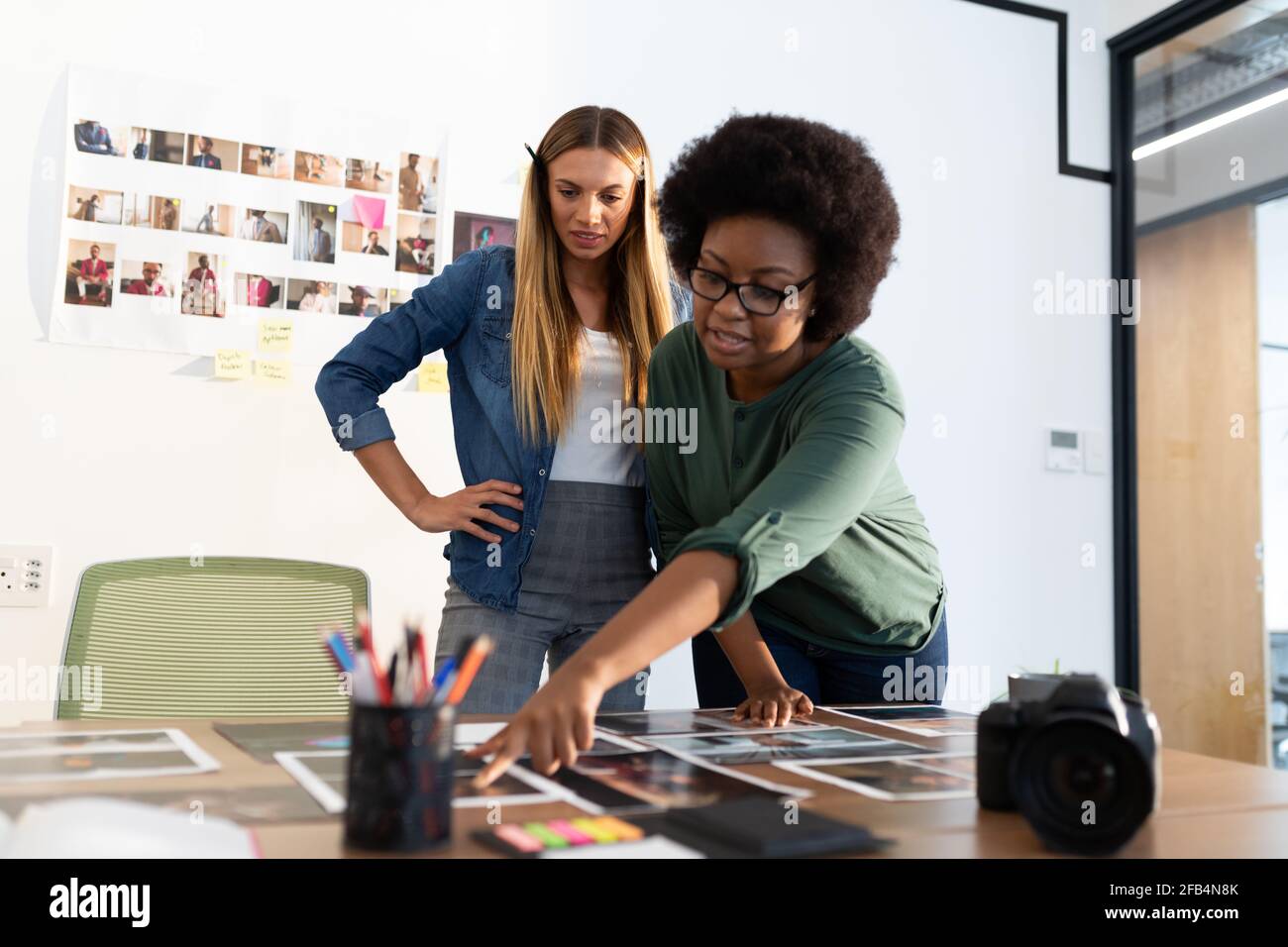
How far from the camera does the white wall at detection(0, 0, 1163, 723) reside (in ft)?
7.08

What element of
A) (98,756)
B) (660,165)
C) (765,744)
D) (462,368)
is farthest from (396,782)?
(660,165)

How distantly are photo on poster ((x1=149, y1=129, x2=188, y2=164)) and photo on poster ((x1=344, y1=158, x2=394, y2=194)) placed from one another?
32 cm

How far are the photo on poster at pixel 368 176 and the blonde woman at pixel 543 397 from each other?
758 millimetres

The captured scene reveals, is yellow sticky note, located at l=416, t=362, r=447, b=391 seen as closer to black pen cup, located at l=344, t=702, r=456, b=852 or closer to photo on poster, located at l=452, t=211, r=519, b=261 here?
photo on poster, located at l=452, t=211, r=519, b=261

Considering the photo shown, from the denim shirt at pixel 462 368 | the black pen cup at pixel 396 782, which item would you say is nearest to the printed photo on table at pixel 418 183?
the denim shirt at pixel 462 368

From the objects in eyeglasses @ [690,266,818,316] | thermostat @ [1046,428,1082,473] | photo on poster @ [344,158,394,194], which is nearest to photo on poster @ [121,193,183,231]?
photo on poster @ [344,158,394,194]

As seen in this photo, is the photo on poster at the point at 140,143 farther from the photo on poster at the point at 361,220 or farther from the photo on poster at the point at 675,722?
the photo on poster at the point at 675,722

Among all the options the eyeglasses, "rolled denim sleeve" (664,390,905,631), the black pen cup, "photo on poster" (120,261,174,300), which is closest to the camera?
the black pen cup

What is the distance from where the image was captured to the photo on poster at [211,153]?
88.9 inches

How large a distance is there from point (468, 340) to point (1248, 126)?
86.1 inches

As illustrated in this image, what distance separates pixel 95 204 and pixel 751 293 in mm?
1495

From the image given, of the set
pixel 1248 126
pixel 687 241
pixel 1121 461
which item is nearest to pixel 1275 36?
pixel 1248 126

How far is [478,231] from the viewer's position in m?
2.48

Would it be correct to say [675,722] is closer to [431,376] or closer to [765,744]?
[765,744]
